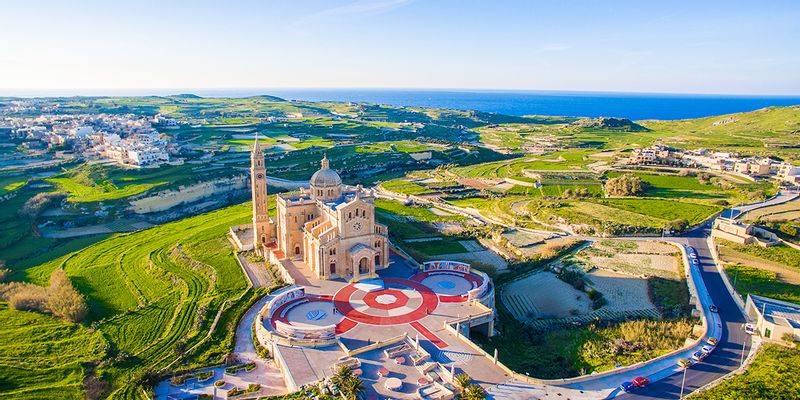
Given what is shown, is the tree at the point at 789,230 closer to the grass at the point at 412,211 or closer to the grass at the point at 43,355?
the grass at the point at 412,211

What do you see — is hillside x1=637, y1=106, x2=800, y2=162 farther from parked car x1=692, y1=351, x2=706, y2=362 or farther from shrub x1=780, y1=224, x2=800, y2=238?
parked car x1=692, y1=351, x2=706, y2=362

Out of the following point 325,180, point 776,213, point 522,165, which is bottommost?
point 776,213

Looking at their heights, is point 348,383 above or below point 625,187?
below

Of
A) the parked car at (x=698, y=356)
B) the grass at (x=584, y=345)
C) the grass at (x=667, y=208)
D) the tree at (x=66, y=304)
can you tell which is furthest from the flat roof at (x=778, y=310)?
the tree at (x=66, y=304)

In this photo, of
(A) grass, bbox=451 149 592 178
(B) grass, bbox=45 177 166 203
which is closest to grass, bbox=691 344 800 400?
(A) grass, bbox=451 149 592 178

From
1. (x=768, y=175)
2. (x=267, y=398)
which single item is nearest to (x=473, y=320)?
(x=267, y=398)

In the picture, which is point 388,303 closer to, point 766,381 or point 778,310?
point 766,381

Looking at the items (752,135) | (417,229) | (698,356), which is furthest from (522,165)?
(698,356)
